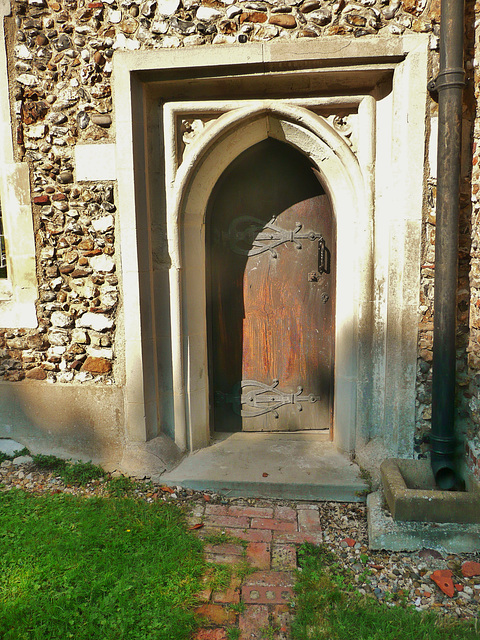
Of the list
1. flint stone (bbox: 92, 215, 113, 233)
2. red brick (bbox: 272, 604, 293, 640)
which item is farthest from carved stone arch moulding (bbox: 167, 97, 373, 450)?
red brick (bbox: 272, 604, 293, 640)

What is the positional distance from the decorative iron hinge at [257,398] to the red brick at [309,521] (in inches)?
38.0

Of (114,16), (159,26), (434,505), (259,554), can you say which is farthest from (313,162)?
(259,554)

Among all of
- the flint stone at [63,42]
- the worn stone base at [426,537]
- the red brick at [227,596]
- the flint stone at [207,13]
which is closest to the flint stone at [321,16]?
the flint stone at [207,13]

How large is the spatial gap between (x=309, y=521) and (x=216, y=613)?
0.90 metres

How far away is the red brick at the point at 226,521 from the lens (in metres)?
2.82

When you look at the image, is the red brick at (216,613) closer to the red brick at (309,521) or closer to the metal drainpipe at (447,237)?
the red brick at (309,521)

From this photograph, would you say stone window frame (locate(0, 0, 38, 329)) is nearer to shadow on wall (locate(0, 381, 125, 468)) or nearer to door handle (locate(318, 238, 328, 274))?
shadow on wall (locate(0, 381, 125, 468))

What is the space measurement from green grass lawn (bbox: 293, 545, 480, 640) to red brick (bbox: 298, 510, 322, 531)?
0.47 metres

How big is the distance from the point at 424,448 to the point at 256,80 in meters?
2.57

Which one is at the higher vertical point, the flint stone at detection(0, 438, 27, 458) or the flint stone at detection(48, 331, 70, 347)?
the flint stone at detection(48, 331, 70, 347)

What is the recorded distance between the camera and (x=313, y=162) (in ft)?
10.8

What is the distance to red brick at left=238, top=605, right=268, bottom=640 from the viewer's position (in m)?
2.02

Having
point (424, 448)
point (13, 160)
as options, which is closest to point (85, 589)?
point (424, 448)

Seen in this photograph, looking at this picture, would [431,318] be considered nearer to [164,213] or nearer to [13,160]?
[164,213]
